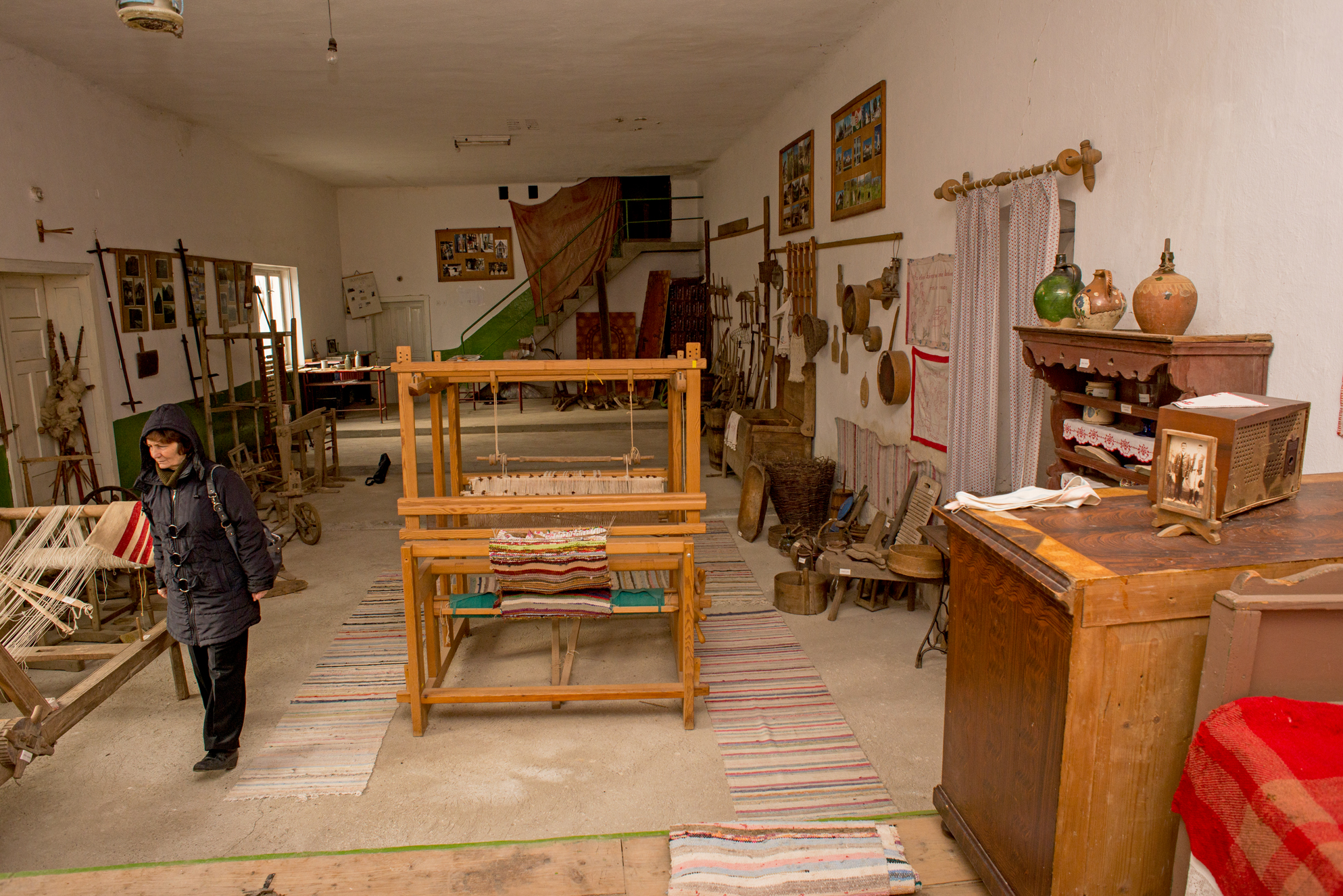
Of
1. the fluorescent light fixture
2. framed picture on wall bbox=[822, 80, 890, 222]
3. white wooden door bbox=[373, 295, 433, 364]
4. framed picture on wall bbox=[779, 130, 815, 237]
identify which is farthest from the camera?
white wooden door bbox=[373, 295, 433, 364]

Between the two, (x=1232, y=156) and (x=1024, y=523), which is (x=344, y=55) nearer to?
(x=1232, y=156)

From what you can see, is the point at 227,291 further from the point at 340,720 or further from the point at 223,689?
the point at 223,689

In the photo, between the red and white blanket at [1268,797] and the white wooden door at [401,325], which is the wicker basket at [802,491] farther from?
the white wooden door at [401,325]

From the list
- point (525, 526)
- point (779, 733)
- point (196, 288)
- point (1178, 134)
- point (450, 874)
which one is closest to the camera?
point (450, 874)

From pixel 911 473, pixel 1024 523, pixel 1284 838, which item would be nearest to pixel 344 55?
pixel 911 473

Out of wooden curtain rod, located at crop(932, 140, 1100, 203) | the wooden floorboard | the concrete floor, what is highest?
wooden curtain rod, located at crop(932, 140, 1100, 203)

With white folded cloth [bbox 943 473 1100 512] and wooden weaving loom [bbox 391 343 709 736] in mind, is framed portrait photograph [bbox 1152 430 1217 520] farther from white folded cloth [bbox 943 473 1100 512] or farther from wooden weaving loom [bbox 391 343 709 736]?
wooden weaving loom [bbox 391 343 709 736]

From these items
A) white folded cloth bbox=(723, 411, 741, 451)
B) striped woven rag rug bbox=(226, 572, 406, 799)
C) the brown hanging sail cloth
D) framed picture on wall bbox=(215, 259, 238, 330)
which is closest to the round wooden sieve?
white folded cloth bbox=(723, 411, 741, 451)

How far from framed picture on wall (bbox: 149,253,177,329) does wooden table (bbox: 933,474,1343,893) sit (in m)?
8.32

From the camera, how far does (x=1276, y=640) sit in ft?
4.73

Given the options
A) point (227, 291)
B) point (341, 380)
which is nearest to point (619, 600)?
point (227, 291)

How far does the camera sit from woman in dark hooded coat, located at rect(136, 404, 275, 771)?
341 cm

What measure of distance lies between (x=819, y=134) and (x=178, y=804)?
6668 mm

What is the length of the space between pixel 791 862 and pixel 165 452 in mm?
2794
